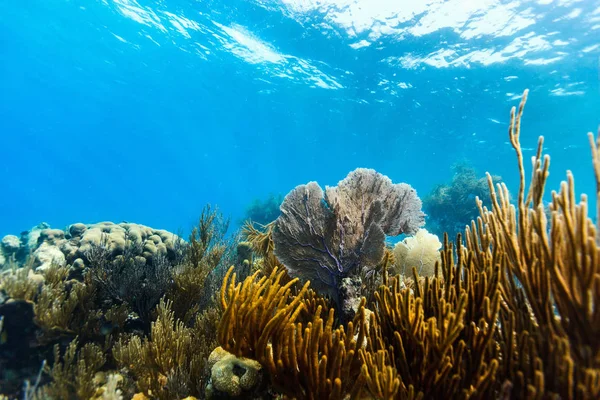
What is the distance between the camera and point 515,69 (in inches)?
868

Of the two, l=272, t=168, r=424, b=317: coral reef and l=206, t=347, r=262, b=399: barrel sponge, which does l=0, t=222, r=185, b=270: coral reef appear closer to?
l=272, t=168, r=424, b=317: coral reef

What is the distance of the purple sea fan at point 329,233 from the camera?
13.0 feet

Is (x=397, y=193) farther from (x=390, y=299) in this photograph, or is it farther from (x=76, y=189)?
(x=76, y=189)

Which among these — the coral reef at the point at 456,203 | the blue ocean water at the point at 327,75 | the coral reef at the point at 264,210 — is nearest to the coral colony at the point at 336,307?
the blue ocean water at the point at 327,75

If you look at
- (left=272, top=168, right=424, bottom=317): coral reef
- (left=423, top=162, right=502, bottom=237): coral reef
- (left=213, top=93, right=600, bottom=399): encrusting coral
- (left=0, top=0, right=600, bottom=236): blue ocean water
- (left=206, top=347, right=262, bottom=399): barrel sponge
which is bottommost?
(left=206, top=347, right=262, bottom=399): barrel sponge

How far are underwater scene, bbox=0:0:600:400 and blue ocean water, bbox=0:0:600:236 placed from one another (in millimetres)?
260

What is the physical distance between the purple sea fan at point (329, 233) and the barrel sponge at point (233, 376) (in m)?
1.58

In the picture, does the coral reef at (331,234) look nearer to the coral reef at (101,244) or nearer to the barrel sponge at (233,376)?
the barrel sponge at (233,376)

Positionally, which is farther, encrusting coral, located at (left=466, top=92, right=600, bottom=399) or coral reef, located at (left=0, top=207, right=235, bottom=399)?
coral reef, located at (left=0, top=207, right=235, bottom=399)

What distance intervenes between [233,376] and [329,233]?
2059 millimetres

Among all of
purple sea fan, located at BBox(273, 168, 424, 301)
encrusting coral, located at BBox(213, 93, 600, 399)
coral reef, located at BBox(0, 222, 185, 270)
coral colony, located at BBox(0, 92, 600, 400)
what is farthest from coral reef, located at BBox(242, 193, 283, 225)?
encrusting coral, located at BBox(213, 93, 600, 399)

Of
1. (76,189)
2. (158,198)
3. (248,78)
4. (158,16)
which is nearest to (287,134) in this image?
(248,78)

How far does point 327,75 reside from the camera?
1184 inches

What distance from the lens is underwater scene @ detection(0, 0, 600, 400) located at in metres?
1.97
